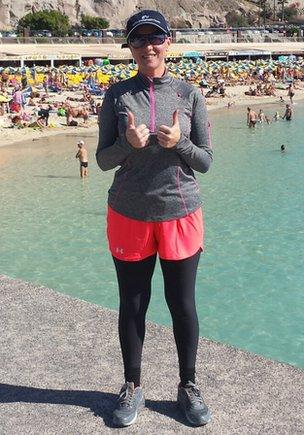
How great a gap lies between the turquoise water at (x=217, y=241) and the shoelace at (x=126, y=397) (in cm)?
183

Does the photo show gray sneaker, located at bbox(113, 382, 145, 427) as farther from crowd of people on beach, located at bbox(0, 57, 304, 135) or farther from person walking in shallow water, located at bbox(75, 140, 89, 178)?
crowd of people on beach, located at bbox(0, 57, 304, 135)

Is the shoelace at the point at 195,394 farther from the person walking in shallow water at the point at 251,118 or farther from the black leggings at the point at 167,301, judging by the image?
the person walking in shallow water at the point at 251,118

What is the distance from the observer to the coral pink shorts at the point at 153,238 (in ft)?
9.03

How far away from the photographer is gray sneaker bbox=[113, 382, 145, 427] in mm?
2861

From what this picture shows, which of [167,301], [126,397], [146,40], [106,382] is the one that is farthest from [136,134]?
[106,382]

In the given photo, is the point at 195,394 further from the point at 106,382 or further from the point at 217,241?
the point at 217,241

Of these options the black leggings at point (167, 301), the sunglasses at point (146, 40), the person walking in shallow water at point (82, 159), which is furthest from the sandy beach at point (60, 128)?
the sunglasses at point (146, 40)

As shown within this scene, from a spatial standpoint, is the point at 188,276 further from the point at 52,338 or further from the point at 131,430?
the point at 52,338

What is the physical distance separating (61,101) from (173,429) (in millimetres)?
30758

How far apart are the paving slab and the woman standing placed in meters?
0.15

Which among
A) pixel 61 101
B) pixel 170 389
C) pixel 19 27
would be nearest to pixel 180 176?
pixel 170 389

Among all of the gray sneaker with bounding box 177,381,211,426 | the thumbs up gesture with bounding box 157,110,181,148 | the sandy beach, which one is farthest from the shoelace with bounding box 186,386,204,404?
the sandy beach

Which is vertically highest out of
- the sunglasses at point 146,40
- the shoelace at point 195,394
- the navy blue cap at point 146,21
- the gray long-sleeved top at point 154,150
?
the navy blue cap at point 146,21

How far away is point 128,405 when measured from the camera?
290 centimetres
